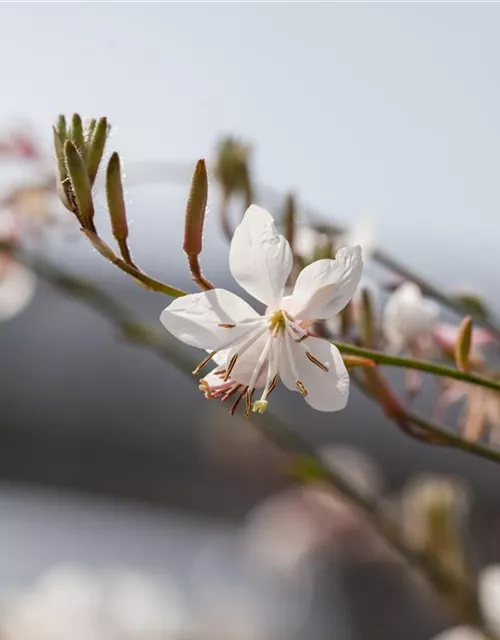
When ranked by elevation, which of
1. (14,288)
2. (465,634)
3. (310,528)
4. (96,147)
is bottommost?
(310,528)

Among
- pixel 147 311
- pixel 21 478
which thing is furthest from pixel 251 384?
pixel 21 478

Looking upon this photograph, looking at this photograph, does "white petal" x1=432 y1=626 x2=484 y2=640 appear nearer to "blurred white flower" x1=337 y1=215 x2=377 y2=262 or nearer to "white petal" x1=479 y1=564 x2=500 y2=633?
"white petal" x1=479 y1=564 x2=500 y2=633

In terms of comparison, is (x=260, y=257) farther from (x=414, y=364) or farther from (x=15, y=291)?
(x=15, y=291)

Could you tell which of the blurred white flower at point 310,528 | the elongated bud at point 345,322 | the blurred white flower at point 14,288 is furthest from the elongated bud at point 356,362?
the blurred white flower at point 310,528

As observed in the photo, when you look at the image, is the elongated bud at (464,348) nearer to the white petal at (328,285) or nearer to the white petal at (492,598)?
the white petal at (328,285)

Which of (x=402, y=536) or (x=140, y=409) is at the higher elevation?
(x=402, y=536)

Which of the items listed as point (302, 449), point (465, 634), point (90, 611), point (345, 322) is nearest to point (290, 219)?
point (345, 322)

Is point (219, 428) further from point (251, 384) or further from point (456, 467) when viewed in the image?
point (251, 384)
